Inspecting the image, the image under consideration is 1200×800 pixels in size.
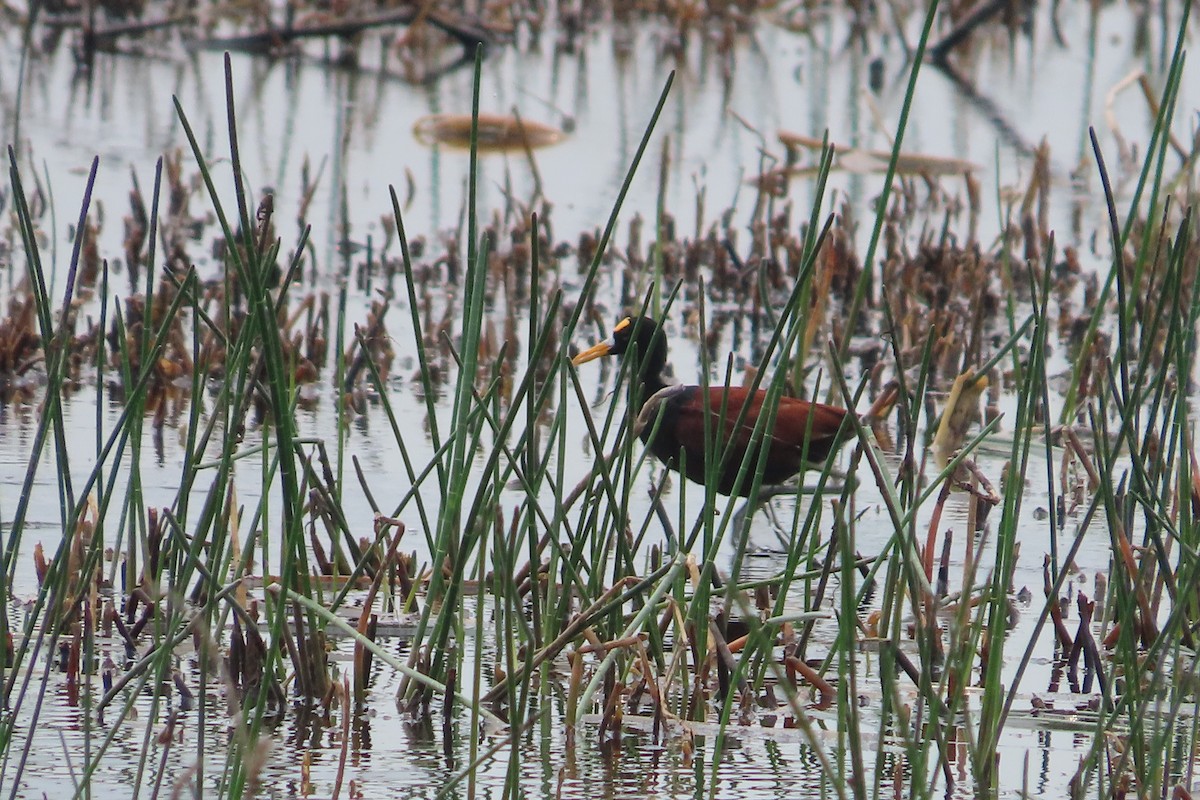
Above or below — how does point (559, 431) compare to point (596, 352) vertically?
above

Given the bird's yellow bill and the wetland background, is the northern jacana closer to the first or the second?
the wetland background

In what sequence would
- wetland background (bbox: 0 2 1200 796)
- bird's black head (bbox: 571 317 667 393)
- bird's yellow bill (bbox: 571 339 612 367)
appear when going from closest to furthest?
wetland background (bbox: 0 2 1200 796) < bird's black head (bbox: 571 317 667 393) < bird's yellow bill (bbox: 571 339 612 367)

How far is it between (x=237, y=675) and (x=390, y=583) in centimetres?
48

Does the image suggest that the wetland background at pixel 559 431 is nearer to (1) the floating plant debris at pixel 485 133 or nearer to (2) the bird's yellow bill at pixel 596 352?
(1) the floating plant debris at pixel 485 133

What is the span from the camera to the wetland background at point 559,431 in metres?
2.77

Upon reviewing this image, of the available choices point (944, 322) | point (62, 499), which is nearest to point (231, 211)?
point (944, 322)

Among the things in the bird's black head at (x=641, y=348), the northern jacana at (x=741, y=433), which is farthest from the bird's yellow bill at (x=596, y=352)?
the northern jacana at (x=741, y=433)

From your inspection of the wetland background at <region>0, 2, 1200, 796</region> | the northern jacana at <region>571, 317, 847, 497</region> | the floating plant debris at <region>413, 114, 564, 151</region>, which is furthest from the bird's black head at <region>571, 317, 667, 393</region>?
the floating plant debris at <region>413, 114, 564, 151</region>

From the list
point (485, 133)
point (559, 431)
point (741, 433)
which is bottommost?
point (741, 433)

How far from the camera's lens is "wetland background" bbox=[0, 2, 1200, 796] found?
277 centimetres

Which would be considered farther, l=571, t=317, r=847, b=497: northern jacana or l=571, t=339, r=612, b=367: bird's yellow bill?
l=571, t=339, r=612, b=367: bird's yellow bill

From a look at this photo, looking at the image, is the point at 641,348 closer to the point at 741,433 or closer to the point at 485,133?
the point at 741,433

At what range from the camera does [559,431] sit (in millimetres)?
3316

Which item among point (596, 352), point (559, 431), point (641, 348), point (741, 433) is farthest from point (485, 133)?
point (559, 431)
